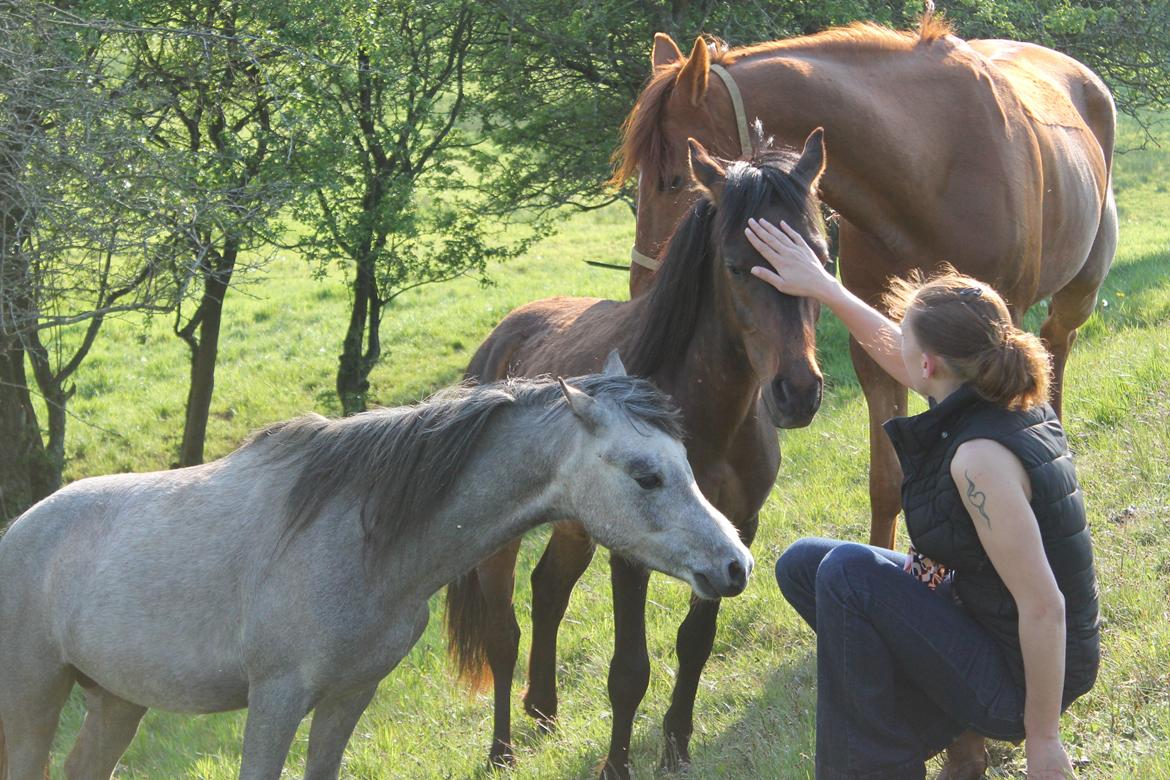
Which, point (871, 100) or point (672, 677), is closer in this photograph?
point (871, 100)

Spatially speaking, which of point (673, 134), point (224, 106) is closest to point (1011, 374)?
point (673, 134)

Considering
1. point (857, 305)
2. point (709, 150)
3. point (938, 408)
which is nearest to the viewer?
point (938, 408)

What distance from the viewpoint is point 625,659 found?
428 centimetres

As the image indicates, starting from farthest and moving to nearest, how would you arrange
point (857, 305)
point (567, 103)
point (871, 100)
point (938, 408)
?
1. point (567, 103)
2. point (871, 100)
3. point (857, 305)
4. point (938, 408)

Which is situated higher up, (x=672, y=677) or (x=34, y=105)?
(x=34, y=105)

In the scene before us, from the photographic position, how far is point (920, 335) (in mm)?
3055

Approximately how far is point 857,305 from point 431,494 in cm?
152

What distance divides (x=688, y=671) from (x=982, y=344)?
2092 millimetres

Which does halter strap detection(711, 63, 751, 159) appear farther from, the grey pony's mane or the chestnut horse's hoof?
the chestnut horse's hoof

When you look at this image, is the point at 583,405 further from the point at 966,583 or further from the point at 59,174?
the point at 59,174

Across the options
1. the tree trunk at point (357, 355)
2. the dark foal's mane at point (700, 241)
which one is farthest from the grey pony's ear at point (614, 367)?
the tree trunk at point (357, 355)

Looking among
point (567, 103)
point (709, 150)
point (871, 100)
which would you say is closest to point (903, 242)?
point (871, 100)

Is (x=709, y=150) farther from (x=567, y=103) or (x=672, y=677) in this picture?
(x=567, y=103)

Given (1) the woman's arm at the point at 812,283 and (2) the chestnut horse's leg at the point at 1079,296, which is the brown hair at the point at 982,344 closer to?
(1) the woman's arm at the point at 812,283
